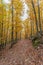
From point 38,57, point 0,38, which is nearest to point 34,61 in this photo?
point 38,57

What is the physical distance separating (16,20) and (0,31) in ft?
12.4

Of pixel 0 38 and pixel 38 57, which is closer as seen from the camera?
pixel 38 57

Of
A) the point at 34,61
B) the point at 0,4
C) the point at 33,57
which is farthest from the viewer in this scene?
the point at 0,4

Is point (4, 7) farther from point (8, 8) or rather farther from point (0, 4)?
point (0, 4)

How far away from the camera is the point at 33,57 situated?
1176cm

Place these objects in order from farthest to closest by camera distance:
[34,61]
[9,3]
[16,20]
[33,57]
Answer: [16,20] < [9,3] < [33,57] < [34,61]

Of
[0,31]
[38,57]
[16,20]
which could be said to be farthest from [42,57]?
[16,20]

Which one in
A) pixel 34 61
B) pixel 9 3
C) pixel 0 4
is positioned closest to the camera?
pixel 34 61

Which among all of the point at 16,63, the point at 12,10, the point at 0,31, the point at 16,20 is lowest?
the point at 16,63

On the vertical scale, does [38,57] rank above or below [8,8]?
below

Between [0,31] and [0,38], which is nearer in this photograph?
[0,38]

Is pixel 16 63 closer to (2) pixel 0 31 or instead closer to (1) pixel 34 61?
(1) pixel 34 61

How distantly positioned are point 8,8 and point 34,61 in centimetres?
1351

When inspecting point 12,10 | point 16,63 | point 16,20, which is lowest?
point 16,63
